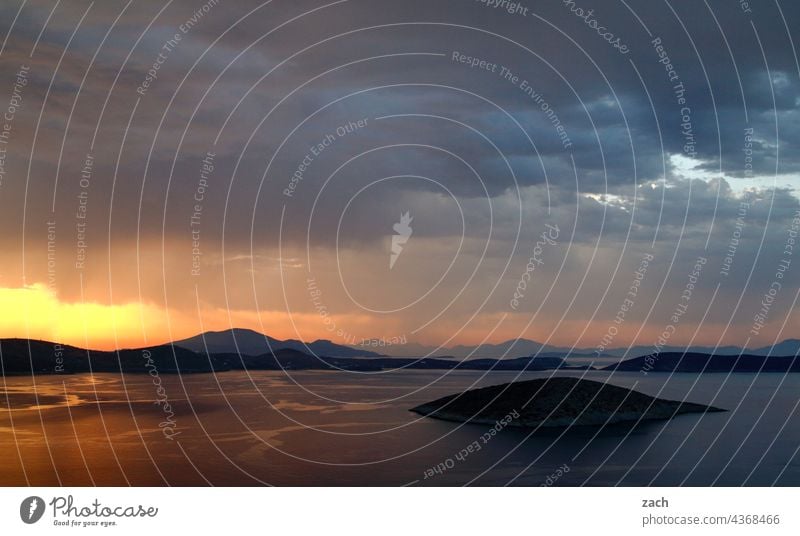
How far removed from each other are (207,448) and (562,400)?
16214mm

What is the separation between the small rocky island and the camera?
131 ft

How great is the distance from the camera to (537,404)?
1574 inches
